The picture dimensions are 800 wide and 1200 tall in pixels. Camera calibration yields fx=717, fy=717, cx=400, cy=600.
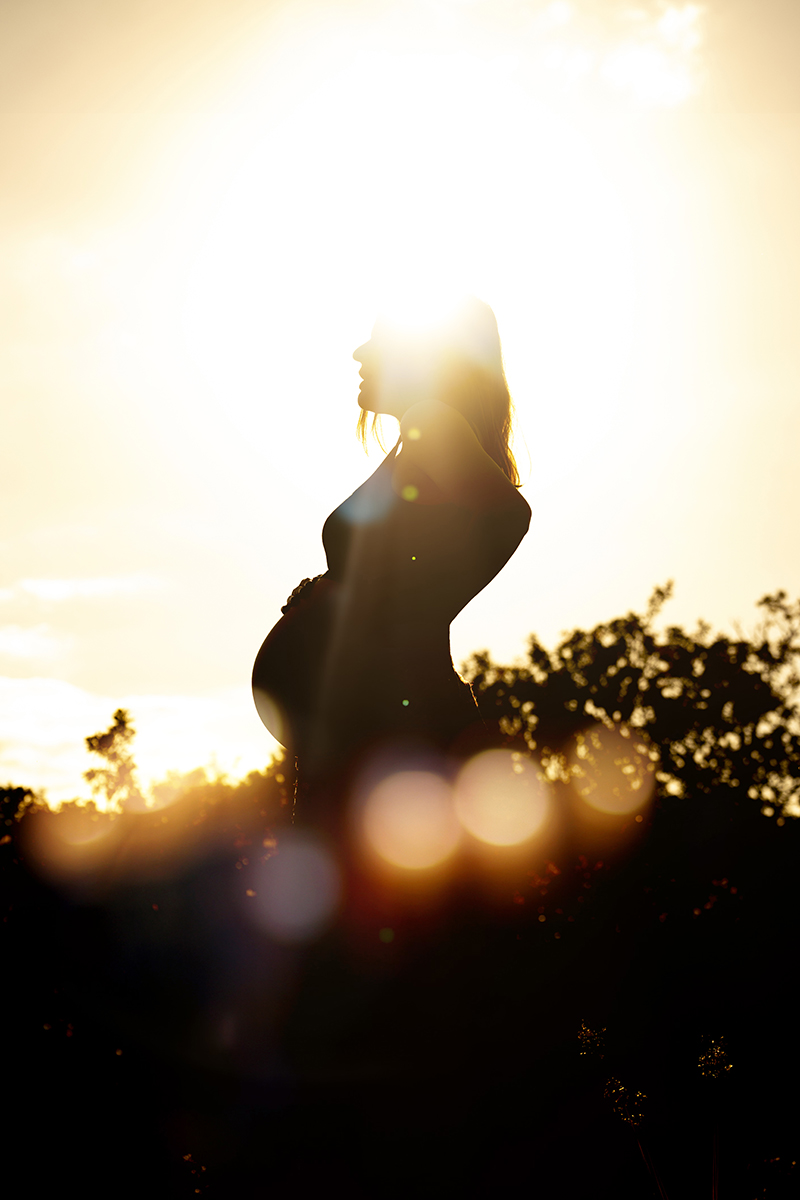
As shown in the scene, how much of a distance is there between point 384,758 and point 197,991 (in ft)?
27.0

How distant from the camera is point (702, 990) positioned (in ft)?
25.7

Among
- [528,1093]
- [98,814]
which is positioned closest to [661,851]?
[528,1093]

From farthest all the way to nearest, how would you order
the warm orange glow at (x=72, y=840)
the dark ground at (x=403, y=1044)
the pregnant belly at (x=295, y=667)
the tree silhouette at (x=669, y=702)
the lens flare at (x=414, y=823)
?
1. the tree silhouette at (x=669, y=702)
2. the warm orange glow at (x=72, y=840)
3. the pregnant belly at (x=295, y=667)
4. the lens flare at (x=414, y=823)
5. the dark ground at (x=403, y=1044)

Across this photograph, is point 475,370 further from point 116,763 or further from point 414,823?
point 116,763

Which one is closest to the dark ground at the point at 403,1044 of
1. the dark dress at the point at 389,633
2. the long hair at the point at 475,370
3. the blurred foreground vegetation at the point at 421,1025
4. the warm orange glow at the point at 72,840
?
the blurred foreground vegetation at the point at 421,1025

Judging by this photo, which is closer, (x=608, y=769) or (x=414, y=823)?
(x=414, y=823)

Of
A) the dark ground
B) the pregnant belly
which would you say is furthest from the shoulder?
the dark ground

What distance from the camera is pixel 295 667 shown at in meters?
2.04

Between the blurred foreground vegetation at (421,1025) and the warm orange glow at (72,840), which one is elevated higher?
the warm orange glow at (72,840)

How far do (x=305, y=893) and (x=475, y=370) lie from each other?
1512mm

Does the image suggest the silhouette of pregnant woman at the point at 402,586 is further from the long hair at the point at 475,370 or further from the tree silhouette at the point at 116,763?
the tree silhouette at the point at 116,763

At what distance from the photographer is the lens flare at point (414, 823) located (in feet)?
5.01

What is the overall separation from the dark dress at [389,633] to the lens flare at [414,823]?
9cm

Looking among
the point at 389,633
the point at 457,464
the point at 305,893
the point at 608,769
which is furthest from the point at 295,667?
the point at 608,769
